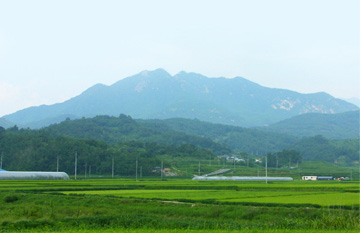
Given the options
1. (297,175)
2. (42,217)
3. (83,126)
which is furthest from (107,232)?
(83,126)

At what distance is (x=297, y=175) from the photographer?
10438 centimetres

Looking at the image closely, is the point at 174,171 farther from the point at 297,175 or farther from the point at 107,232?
the point at 107,232

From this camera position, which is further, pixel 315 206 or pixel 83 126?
pixel 83 126

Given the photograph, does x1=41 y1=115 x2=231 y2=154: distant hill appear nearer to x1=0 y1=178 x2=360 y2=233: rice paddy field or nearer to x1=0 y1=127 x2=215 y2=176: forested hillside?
x1=0 y1=127 x2=215 y2=176: forested hillside

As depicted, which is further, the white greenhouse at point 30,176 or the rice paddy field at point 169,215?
the white greenhouse at point 30,176

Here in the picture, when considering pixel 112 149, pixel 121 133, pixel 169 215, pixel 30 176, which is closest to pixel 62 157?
pixel 112 149

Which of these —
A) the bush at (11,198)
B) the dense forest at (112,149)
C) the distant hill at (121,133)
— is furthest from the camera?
the distant hill at (121,133)

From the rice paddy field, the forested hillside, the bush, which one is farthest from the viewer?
the forested hillside

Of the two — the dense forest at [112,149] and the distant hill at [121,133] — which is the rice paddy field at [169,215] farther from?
the distant hill at [121,133]

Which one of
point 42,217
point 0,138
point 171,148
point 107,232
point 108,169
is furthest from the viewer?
point 171,148

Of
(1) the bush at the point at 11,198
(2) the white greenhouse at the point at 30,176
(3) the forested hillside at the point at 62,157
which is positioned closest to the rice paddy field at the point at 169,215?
(1) the bush at the point at 11,198

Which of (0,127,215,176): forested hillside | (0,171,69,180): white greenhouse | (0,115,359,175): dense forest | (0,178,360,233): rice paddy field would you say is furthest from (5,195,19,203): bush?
(0,115,359,175): dense forest

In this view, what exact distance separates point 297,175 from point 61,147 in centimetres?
5123

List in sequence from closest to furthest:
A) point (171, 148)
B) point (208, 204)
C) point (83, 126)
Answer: point (208, 204) < point (171, 148) < point (83, 126)
